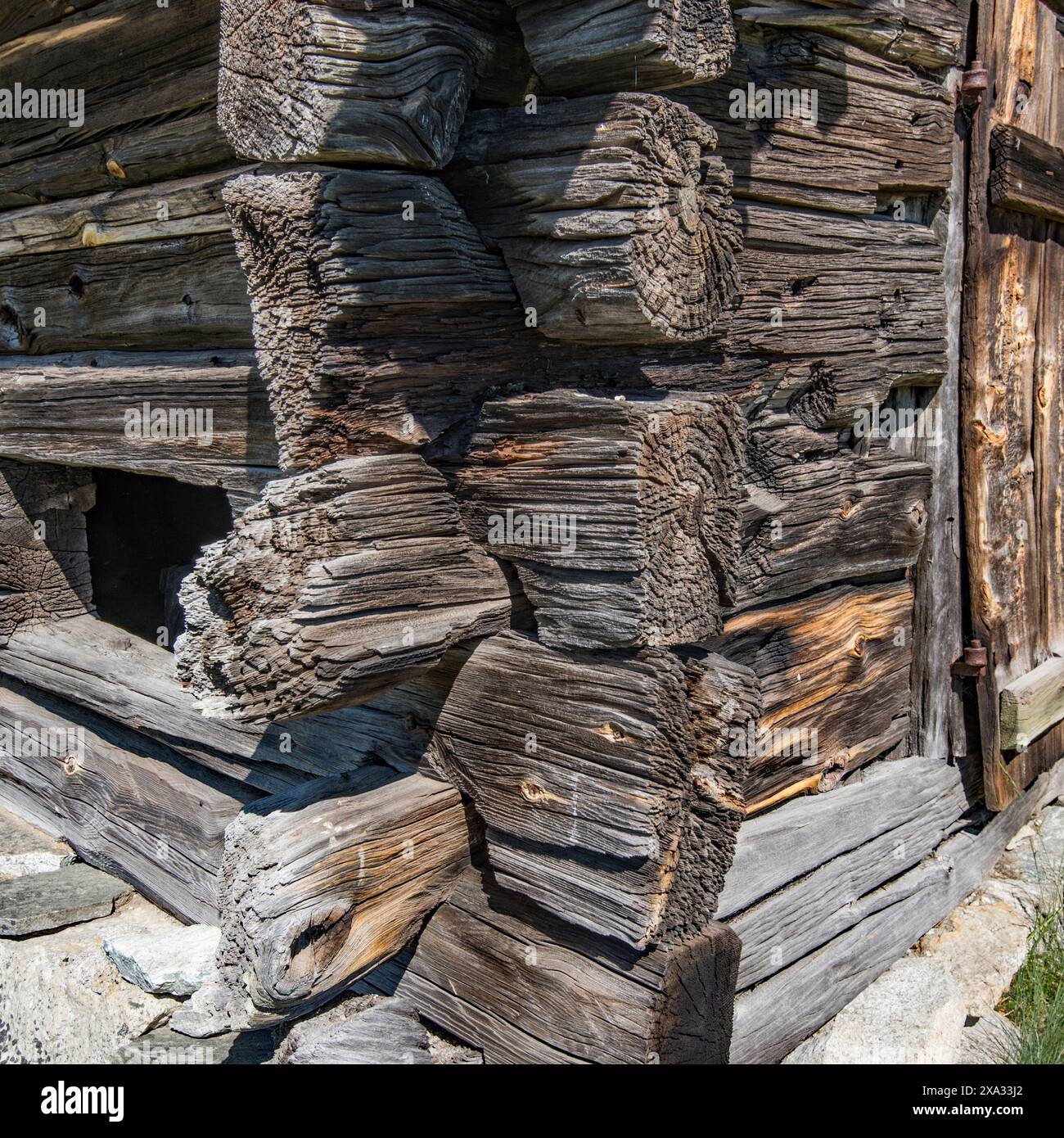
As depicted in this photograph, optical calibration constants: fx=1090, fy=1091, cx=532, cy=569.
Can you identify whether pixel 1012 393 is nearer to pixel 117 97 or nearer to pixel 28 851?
pixel 117 97

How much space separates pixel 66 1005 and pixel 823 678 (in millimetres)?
2472

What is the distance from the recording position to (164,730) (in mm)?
3697

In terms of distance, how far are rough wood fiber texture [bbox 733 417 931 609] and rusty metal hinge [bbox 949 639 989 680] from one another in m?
0.46

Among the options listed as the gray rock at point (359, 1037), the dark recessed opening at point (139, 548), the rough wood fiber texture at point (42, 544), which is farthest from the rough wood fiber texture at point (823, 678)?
the dark recessed opening at point (139, 548)

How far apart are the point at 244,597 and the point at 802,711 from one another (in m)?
1.68

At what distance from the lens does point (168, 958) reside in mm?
3281

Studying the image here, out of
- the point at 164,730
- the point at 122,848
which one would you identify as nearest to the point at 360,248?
the point at 164,730

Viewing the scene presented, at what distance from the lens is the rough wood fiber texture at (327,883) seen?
2.25 metres

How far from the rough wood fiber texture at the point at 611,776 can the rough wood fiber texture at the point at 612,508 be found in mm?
101

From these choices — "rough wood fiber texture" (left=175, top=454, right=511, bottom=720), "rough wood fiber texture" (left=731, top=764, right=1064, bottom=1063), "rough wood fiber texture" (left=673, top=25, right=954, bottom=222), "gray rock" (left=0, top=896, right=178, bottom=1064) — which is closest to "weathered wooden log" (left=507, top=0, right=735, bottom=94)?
"rough wood fiber texture" (left=673, top=25, right=954, bottom=222)

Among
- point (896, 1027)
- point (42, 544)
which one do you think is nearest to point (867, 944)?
point (896, 1027)

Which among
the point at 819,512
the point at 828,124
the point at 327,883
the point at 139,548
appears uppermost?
the point at 828,124

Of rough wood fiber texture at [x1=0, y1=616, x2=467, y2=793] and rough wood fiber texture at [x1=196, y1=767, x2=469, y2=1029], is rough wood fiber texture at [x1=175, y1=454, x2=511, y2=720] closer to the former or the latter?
rough wood fiber texture at [x1=0, y1=616, x2=467, y2=793]

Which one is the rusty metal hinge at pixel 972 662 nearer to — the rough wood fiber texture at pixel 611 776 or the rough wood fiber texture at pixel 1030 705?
the rough wood fiber texture at pixel 1030 705
